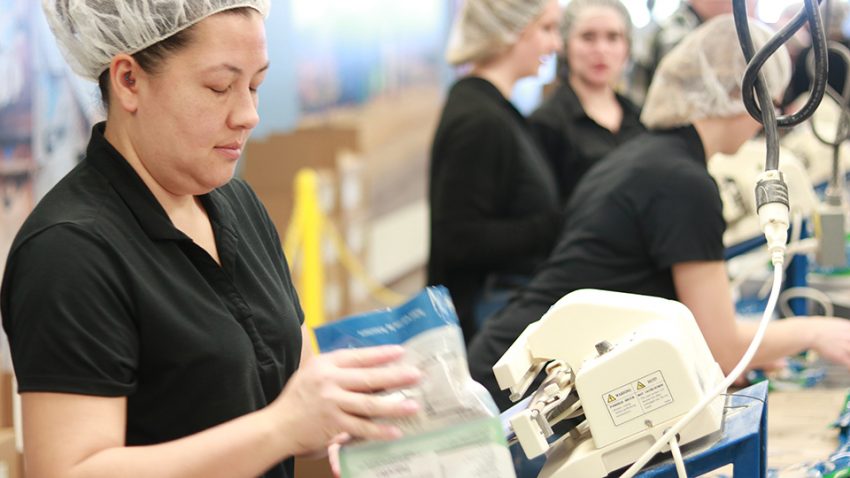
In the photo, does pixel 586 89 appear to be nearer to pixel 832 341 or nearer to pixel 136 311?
pixel 832 341

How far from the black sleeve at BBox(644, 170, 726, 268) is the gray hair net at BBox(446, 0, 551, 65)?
4.41ft

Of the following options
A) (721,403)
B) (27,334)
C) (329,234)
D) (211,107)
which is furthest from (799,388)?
(329,234)

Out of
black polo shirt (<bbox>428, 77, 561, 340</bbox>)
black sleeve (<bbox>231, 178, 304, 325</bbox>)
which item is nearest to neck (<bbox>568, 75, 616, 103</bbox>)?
black polo shirt (<bbox>428, 77, 561, 340</bbox>)

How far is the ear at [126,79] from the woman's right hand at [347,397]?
42 centimetres

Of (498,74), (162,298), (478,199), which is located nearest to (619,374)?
(162,298)

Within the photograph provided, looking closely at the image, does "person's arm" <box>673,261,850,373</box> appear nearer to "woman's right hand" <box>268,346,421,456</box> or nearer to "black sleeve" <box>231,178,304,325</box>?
"black sleeve" <box>231,178,304,325</box>

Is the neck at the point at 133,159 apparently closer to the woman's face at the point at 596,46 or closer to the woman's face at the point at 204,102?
the woman's face at the point at 204,102

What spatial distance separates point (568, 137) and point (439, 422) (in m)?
2.53

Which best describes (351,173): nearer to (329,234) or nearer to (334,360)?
(329,234)

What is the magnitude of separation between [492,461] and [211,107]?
55 cm

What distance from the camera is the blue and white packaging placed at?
41.7 inches

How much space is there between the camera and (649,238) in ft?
6.41

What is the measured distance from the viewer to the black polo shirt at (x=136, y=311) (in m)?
1.10

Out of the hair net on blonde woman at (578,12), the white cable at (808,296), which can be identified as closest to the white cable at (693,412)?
the white cable at (808,296)
